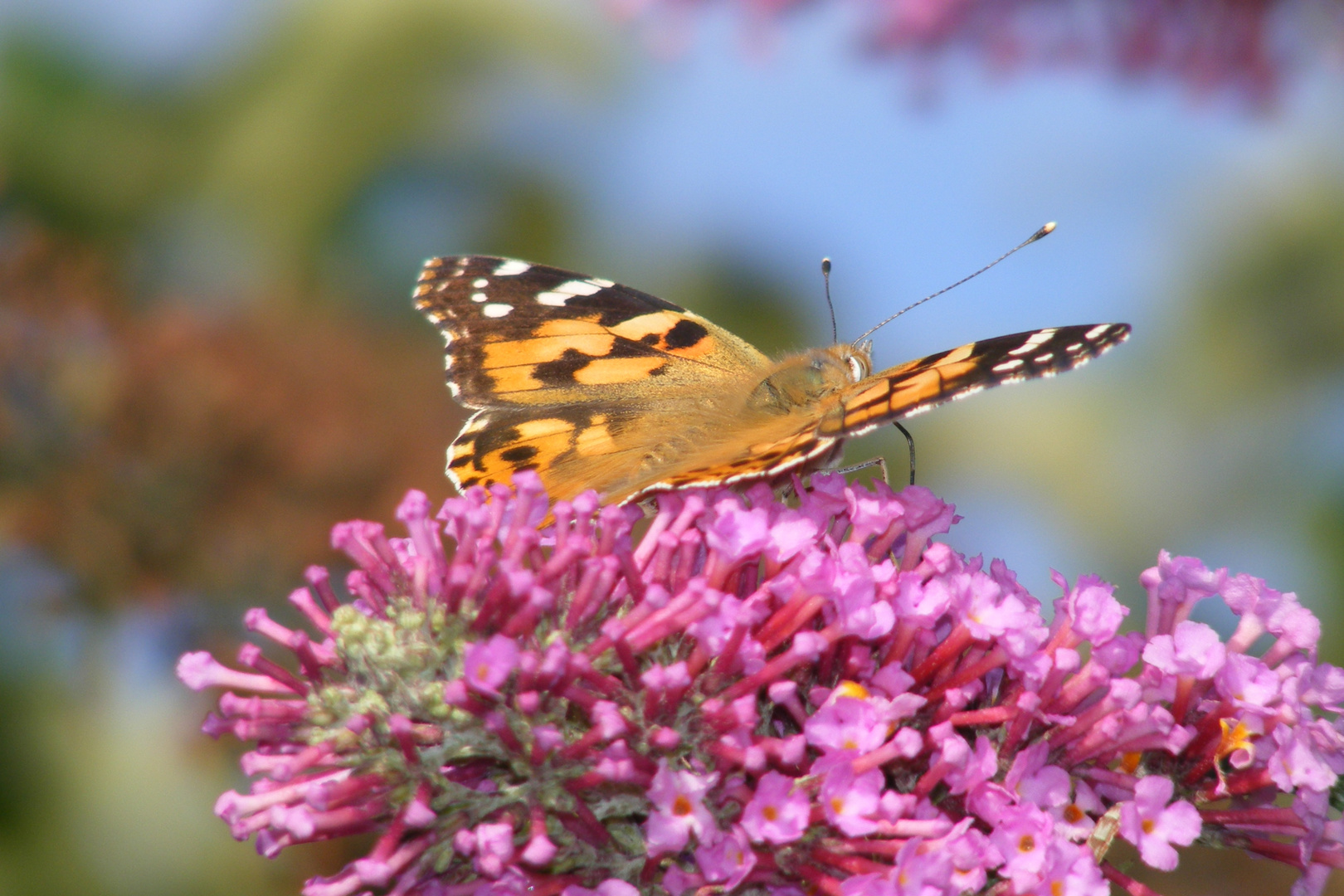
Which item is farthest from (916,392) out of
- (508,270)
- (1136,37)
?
(1136,37)

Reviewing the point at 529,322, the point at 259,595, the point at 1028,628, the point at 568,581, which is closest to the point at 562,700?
the point at 568,581

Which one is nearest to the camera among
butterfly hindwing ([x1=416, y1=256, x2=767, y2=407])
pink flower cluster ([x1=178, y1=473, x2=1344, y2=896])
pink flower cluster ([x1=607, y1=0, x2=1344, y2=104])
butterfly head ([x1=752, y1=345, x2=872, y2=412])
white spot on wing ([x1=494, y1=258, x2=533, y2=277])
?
pink flower cluster ([x1=178, y1=473, x2=1344, y2=896])

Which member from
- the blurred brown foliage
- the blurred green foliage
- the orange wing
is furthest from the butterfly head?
the blurred brown foliage

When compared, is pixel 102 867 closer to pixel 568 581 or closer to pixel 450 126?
pixel 568 581

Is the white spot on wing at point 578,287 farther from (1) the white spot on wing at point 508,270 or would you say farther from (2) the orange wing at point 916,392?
(2) the orange wing at point 916,392

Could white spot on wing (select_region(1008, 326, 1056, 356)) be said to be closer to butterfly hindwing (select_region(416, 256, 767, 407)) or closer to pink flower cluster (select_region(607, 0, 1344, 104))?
butterfly hindwing (select_region(416, 256, 767, 407))

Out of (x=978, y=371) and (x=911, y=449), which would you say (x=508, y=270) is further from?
(x=978, y=371)

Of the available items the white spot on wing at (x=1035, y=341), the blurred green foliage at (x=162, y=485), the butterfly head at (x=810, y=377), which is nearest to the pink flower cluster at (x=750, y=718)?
the white spot on wing at (x=1035, y=341)
